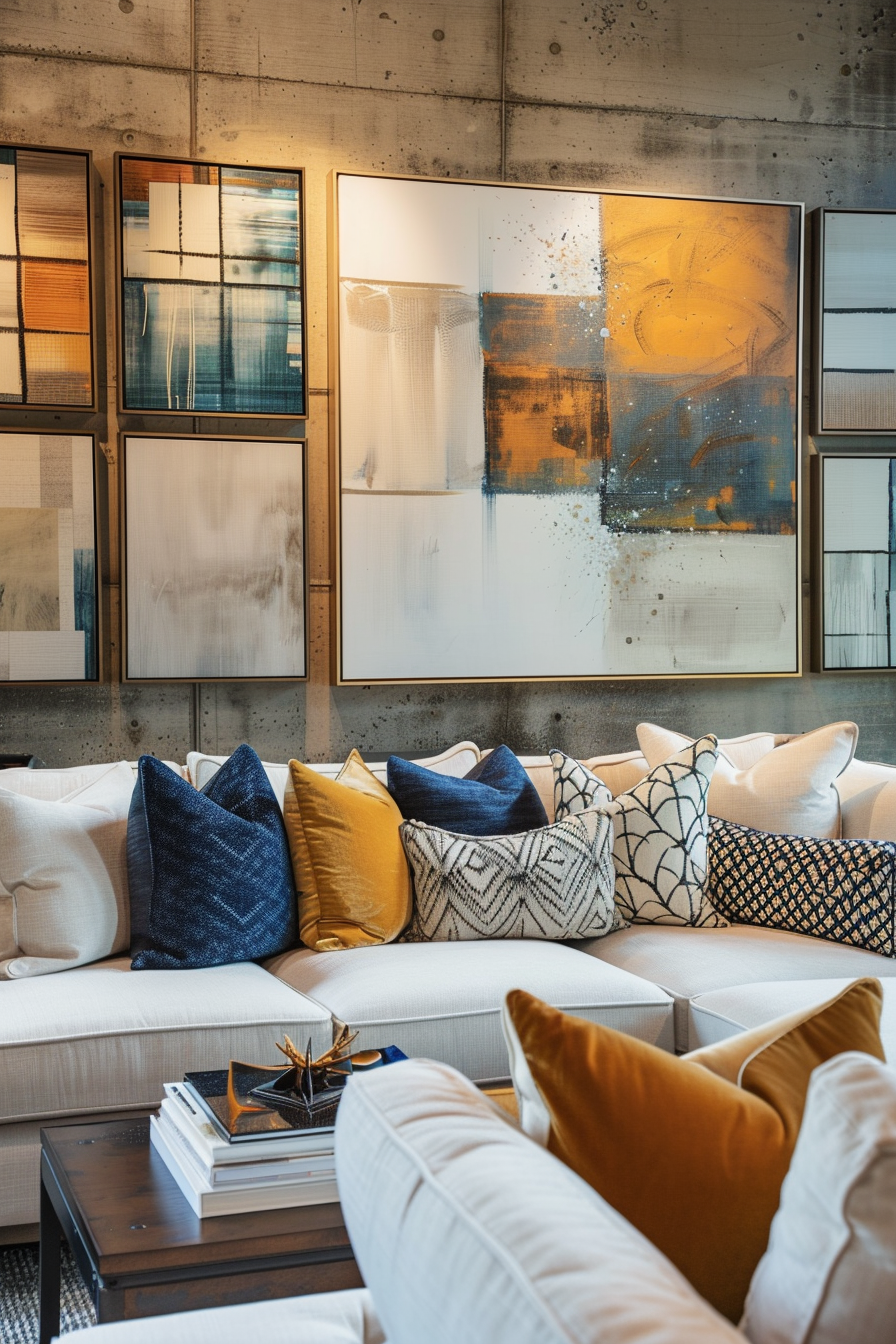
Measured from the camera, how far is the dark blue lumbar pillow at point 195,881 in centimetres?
255

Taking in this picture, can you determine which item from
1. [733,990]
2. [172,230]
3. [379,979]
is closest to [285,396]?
[172,230]

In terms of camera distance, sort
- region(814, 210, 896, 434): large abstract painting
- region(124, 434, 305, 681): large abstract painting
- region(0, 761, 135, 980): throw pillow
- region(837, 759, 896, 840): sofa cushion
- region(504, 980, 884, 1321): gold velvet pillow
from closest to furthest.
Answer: region(504, 980, 884, 1321): gold velvet pillow → region(0, 761, 135, 980): throw pillow → region(837, 759, 896, 840): sofa cushion → region(124, 434, 305, 681): large abstract painting → region(814, 210, 896, 434): large abstract painting

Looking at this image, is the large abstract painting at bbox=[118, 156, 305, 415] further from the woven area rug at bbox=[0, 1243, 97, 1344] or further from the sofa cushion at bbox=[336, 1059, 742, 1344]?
the sofa cushion at bbox=[336, 1059, 742, 1344]

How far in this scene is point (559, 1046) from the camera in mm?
912

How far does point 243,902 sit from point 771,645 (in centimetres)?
215

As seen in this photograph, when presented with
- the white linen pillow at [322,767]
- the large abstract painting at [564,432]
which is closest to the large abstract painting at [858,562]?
the large abstract painting at [564,432]

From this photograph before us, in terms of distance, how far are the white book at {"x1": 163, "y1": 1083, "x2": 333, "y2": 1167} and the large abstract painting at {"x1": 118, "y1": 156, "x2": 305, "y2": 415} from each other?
8.16 feet

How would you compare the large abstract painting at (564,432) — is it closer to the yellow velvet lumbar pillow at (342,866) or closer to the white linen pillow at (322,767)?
the white linen pillow at (322,767)

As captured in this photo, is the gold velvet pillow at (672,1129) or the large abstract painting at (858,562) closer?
the gold velvet pillow at (672,1129)

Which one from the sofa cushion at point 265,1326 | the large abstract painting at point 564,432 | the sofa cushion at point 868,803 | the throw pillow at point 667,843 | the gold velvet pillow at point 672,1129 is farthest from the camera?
the large abstract painting at point 564,432

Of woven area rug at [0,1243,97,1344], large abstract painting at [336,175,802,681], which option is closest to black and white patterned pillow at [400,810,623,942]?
woven area rug at [0,1243,97,1344]

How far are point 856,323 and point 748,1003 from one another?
2653 mm

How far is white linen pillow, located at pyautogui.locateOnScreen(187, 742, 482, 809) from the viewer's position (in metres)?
2.92

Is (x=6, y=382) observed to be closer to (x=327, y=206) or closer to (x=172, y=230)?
(x=172, y=230)
